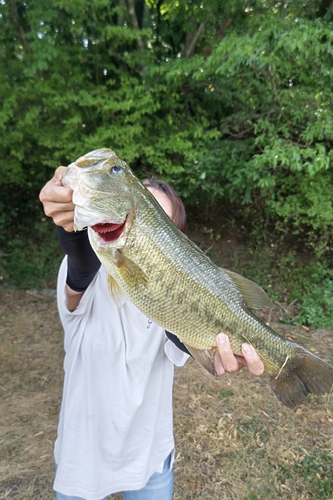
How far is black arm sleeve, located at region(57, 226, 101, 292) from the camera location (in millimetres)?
1654

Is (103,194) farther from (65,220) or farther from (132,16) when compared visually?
(132,16)

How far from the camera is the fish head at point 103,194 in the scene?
1.56m

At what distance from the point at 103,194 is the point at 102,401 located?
1.06 m

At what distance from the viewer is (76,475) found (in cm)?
181

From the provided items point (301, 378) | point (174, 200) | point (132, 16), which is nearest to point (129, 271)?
point (174, 200)

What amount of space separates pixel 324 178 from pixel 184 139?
2.64 metres

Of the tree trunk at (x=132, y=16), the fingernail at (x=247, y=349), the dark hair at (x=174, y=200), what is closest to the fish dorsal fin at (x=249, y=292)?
the fingernail at (x=247, y=349)

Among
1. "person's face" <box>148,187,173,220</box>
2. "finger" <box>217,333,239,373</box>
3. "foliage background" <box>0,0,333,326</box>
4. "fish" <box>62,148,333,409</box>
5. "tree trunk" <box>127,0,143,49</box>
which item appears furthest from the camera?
"tree trunk" <box>127,0,143,49</box>

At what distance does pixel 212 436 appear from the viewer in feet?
12.9

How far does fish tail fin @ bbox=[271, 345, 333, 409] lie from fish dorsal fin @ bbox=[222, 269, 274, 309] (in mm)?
289

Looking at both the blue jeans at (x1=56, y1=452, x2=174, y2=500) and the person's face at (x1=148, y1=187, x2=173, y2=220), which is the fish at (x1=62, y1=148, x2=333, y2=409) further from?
the blue jeans at (x1=56, y1=452, x2=174, y2=500)

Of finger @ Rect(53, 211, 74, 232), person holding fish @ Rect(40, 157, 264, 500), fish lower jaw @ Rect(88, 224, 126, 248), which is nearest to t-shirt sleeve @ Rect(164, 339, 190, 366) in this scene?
person holding fish @ Rect(40, 157, 264, 500)

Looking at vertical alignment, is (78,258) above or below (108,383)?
above

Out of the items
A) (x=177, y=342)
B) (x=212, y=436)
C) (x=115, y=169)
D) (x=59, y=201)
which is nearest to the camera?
(x=59, y=201)
